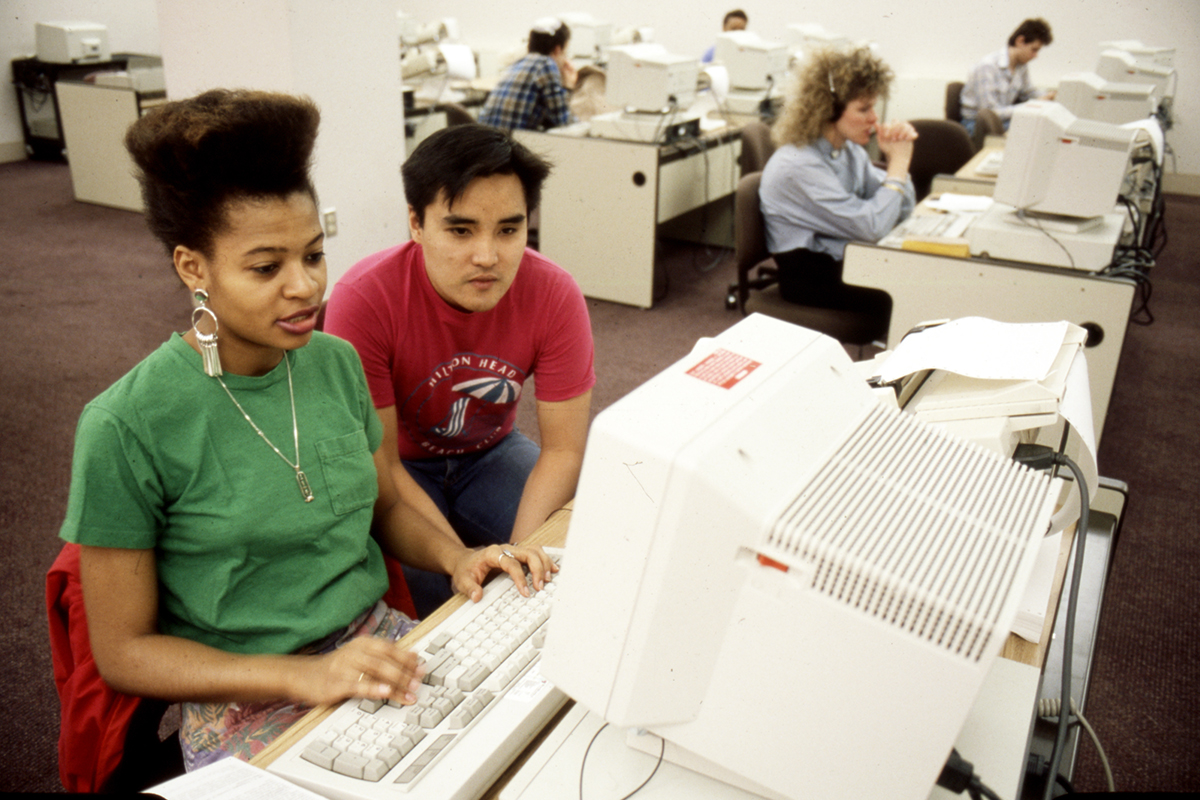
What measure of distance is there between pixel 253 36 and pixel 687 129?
1.87m

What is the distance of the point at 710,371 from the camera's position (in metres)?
0.64

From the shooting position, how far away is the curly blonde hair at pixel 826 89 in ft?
8.63

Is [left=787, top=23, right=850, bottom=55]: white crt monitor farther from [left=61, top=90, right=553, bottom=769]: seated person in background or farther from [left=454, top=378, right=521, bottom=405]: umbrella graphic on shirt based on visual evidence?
[left=61, top=90, right=553, bottom=769]: seated person in background

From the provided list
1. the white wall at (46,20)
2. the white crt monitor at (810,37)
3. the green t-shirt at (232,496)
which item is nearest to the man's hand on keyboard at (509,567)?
the green t-shirt at (232,496)

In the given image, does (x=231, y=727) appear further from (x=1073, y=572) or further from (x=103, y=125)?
(x=103, y=125)

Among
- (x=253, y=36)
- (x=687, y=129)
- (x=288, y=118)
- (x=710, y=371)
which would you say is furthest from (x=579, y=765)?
(x=687, y=129)

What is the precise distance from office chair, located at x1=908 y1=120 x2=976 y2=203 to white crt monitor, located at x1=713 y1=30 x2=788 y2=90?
993mm

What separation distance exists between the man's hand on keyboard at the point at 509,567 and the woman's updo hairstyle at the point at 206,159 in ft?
1.49

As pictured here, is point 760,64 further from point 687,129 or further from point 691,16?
point 691,16

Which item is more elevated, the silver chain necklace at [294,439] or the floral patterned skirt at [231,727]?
the silver chain necklace at [294,439]

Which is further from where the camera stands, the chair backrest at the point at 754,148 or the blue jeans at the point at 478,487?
the chair backrest at the point at 754,148

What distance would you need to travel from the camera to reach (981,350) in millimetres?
1055

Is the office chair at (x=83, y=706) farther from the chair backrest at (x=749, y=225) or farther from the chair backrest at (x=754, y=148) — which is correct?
the chair backrest at (x=754, y=148)

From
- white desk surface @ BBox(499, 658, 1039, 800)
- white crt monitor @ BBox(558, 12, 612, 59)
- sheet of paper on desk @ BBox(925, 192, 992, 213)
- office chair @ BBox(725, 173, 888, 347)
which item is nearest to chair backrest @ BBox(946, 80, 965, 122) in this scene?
white crt monitor @ BBox(558, 12, 612, 59)
